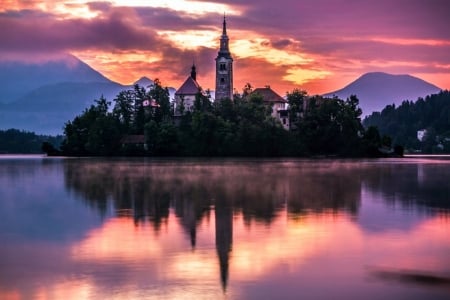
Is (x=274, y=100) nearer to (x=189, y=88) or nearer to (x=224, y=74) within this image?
(x=224, y=74)

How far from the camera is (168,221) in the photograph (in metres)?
27.3

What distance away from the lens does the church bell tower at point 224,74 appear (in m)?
160

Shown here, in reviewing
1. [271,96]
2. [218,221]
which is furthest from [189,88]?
[218,221]

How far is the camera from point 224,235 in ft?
75.9

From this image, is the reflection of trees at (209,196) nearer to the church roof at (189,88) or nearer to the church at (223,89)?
the church at (223,89)

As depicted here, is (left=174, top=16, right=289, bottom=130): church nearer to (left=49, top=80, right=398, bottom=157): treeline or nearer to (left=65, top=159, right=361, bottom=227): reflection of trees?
(left=49, top=80, right=398, bottom=157): treeline

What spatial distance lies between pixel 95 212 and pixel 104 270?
47.6 ft

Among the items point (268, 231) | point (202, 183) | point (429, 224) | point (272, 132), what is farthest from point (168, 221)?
point (272, 132)

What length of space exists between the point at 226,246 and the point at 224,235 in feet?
7.74

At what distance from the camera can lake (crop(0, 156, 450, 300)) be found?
1525 centimetres

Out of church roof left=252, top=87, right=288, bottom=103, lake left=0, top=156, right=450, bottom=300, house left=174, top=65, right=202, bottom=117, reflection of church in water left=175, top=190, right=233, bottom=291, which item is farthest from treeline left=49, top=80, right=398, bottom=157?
reflection of church in water left=175, top=190, right=233, bottom=291

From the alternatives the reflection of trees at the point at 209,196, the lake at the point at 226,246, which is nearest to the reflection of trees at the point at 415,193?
the lake at the point at 226,246

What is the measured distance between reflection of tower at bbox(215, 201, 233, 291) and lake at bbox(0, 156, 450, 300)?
0.05 meters

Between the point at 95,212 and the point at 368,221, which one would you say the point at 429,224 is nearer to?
the point at 368,221
